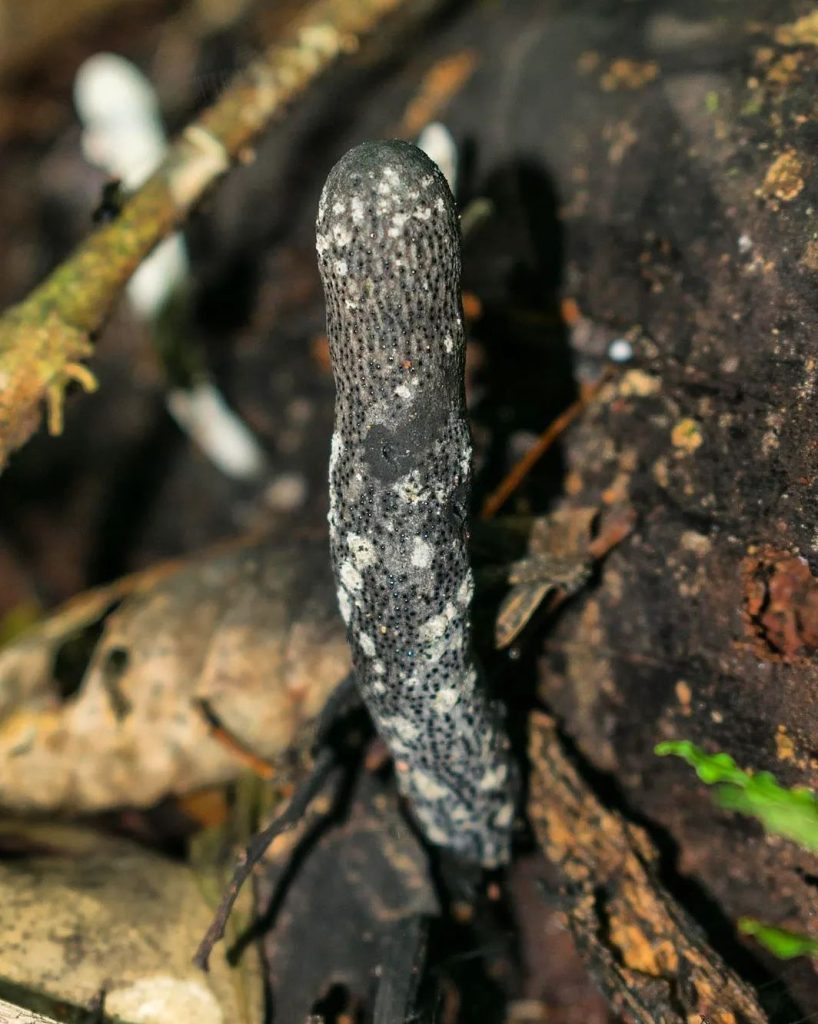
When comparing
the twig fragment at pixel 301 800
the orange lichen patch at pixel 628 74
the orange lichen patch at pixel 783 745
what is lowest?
the orange lichen patch at pixel 783 745

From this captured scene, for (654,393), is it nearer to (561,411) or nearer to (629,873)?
(561,411)

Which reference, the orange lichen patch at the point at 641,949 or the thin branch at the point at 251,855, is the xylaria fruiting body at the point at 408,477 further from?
the orange lichen patch at the point at 641,949

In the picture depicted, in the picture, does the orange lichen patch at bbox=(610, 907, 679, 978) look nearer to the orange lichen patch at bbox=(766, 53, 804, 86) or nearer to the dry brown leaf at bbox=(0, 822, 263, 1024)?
the dry brown leaf at bbox=(0, 822, 263, 1024)

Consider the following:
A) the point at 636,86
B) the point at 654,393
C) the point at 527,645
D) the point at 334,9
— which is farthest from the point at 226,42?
the point at 527,645

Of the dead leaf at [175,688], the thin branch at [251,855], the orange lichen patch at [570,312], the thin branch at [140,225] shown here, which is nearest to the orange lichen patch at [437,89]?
the thin branch at [140,225]

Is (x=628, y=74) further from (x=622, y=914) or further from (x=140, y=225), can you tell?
(x=622, y=914)

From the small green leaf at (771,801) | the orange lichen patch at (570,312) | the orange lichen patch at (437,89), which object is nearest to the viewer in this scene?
the small green leaf at (771,801)
